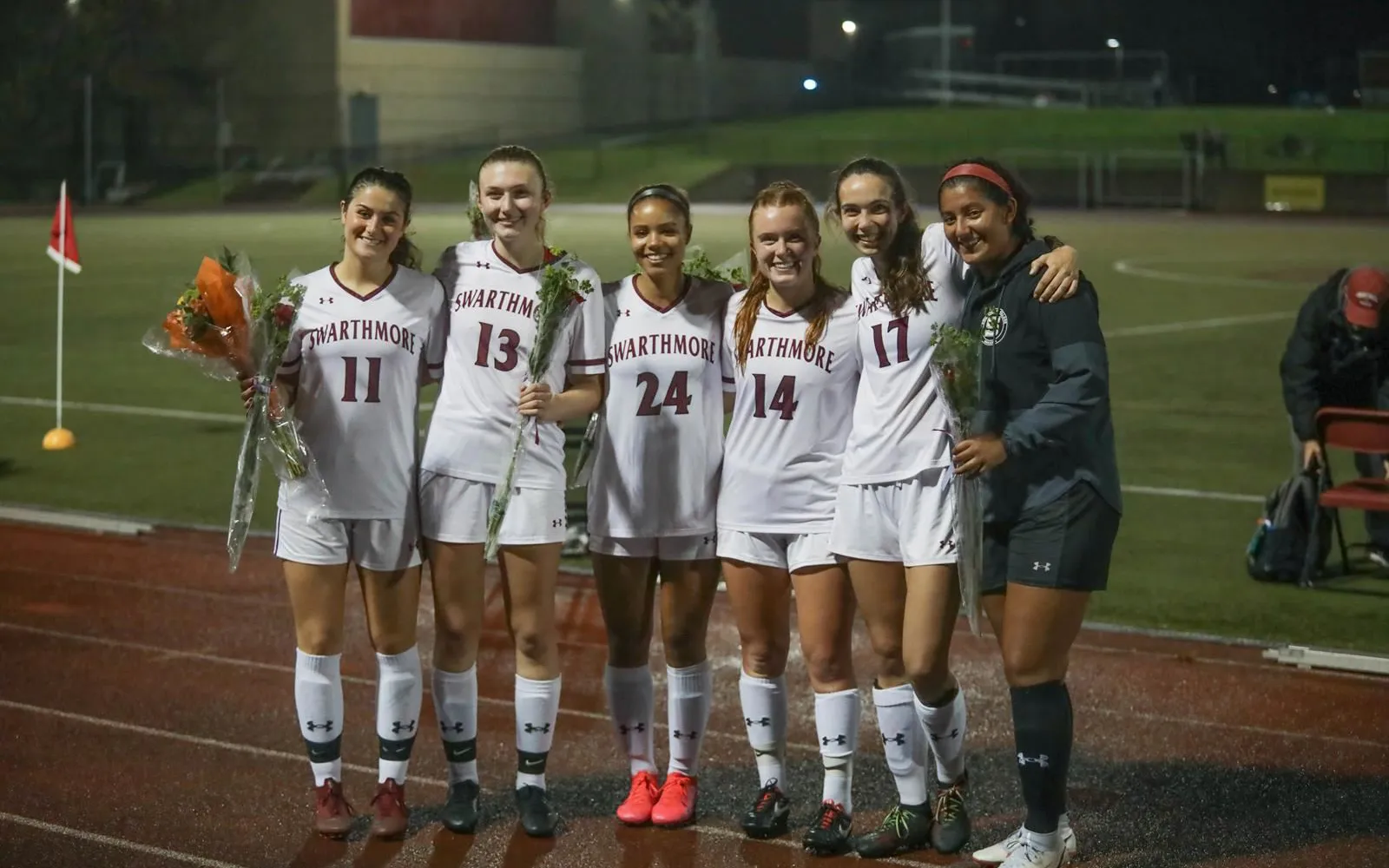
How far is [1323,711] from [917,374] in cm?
283

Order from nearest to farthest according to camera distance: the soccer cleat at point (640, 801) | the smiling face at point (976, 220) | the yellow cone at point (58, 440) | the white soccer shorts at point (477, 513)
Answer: the smiling face at point (976, 220) < the white soccer shorts at point (477, 513) < the soccer cleat at point (640, 801) < the yellow cone at point (58, 440)

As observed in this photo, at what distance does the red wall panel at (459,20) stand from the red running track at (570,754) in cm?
4805

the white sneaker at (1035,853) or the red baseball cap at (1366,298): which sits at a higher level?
the red baseball cap at (1366,298)

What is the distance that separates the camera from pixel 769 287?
5.17 m

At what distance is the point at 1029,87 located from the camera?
6875cm

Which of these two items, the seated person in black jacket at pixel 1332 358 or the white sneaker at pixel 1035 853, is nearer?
the white sneaker at pixel 1035 853

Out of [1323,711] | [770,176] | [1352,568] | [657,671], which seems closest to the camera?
[1323,711]

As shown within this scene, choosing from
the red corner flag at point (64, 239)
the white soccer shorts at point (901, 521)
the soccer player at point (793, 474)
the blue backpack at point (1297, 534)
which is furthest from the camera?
the red corner flag at point (64, 239)

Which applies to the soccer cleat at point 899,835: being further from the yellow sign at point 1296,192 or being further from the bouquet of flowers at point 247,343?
the yellow sign at point 1296,192

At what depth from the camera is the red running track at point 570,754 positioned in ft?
17.1

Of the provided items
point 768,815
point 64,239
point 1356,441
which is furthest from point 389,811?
point 64,239

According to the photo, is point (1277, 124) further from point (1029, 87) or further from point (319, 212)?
point (319, 212)

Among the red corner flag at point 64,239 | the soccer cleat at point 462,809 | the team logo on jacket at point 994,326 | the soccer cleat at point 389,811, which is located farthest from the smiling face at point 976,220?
the red corner flag at point 64,239

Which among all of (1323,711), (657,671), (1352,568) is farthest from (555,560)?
(1352,568)
